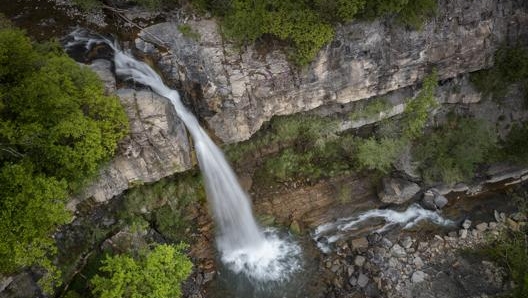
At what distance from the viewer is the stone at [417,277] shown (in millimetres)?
14992

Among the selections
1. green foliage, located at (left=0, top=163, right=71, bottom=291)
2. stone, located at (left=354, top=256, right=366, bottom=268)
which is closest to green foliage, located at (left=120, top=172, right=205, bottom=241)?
green foliage, located at (left=0, top=163, right=71, bottom=291)

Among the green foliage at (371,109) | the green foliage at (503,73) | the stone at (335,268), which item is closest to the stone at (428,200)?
the green foliage at (371,109)

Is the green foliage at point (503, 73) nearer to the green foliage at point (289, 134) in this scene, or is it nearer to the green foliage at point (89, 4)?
the green foliage at point (289, 134)

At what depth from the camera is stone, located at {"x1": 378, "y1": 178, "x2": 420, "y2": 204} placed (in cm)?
1702

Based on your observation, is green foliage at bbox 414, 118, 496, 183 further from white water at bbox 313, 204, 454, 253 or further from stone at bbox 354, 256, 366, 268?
stone at bbox 354, 256, 366, 268

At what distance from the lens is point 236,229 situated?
52.2 feet

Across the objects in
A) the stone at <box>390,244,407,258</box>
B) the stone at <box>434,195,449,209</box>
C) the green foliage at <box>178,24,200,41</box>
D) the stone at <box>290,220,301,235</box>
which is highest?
the green foliage at <box>178,24,200,41</box>

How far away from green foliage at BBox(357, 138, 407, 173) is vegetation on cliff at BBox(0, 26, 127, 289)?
9.66 meters

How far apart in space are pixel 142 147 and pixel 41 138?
303 centimetres

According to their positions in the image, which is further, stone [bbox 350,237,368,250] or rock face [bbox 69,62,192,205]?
stone [bbox 350,237,368,250]

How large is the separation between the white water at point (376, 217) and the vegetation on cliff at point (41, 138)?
958 centimetres

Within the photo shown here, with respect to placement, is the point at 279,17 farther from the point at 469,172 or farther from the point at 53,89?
the point at 469,172

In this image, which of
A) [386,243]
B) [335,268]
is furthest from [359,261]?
[386,243]

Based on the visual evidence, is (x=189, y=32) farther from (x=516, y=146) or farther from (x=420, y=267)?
(x=516, y=146)
